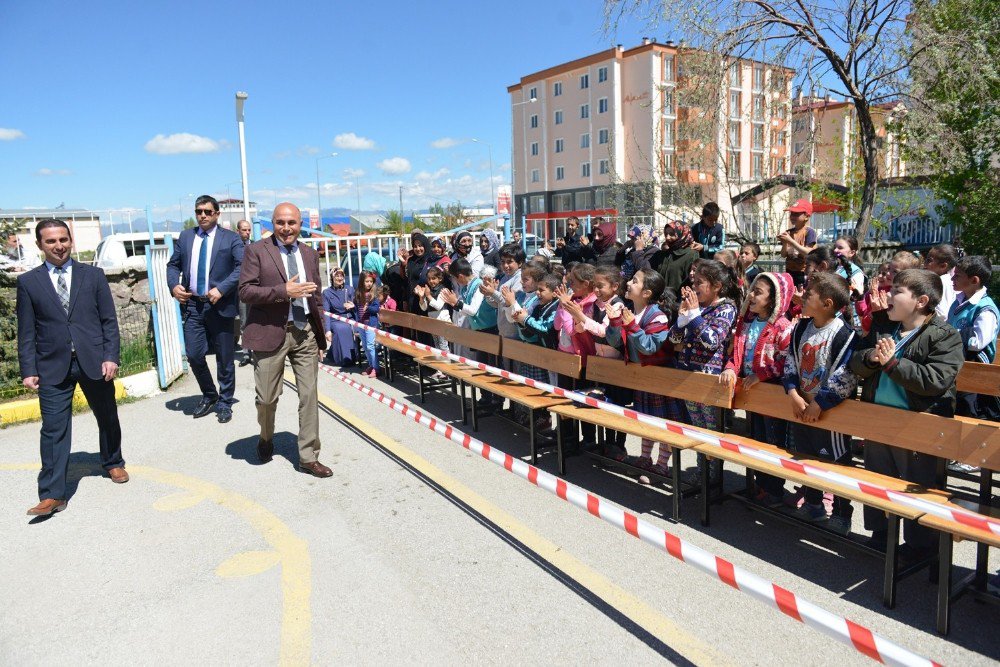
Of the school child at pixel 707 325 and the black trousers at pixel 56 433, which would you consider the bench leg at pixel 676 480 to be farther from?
the black trousers at pixel 56 433

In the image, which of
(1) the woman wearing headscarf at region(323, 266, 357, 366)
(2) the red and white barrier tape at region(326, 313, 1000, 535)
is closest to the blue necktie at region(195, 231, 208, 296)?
(1) the woman wearing headscarf at region(323, 266, 357, 366)

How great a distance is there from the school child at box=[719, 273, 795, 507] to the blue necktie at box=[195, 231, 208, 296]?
5.39m

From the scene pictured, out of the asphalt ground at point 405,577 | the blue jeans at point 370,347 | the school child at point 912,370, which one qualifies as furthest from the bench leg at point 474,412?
the school child at point 912,370

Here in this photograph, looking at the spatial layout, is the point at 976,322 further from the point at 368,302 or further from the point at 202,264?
the point at 368,302

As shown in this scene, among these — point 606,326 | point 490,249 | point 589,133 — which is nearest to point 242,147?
point 490,249

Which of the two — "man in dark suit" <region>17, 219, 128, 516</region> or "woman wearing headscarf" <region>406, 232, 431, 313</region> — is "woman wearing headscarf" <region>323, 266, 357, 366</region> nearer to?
"woman wearing headscarf" <region>406, 232, 431, 313</region>

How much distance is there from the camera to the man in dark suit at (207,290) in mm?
7117

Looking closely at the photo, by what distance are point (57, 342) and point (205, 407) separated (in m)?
2.64

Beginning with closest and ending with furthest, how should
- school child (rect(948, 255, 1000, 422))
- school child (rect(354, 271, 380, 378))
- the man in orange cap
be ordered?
school child (rect(948, 255, 1000, 422)) < the man in orange cap < school child (rect(354, 271, 380, 378))

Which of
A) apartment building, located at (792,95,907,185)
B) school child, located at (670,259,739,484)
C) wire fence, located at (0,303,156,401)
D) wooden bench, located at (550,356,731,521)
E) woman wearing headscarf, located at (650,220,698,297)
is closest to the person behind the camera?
wooden bench, located at (550,356,731,521)

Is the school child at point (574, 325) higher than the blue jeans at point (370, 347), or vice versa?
the school child at point (574, 325)

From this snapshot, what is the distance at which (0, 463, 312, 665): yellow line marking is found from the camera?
3158mm

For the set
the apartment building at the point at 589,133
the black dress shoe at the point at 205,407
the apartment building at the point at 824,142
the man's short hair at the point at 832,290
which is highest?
the apartment building at the point at 589,133

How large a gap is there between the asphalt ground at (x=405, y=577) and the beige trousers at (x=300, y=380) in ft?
1.05
